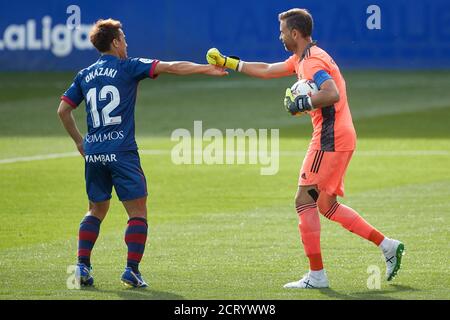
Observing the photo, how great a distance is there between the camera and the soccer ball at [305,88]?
9.34 meters

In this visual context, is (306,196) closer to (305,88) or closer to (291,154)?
(305,88)

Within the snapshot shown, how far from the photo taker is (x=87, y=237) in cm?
959

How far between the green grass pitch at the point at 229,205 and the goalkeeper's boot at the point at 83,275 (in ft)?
0.60

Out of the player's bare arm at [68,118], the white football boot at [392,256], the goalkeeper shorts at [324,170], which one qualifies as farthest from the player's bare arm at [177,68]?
the white football boot at [392,256]

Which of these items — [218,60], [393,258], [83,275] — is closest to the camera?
[83,275]

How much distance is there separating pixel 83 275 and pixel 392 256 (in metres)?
2.64

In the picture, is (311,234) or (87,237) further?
(87,237)

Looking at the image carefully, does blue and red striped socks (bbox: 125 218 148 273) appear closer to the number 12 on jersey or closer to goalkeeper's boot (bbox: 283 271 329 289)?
the number 12 on jersey

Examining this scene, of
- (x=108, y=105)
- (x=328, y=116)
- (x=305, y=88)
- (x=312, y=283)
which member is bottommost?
(x=312, y=283)

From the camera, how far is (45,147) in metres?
20.2

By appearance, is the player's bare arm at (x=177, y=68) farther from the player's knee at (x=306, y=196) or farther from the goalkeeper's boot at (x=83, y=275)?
the goalkeeper's boot at (x=83, y=275)

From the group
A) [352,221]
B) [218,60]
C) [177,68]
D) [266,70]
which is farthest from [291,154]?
[177,68]

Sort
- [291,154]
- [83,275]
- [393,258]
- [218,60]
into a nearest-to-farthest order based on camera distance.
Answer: [83,275], [393,258], [218,60], [291,154]

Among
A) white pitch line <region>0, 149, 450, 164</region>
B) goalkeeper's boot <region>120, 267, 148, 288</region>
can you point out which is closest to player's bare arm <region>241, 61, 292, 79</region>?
goalkeeper's boot <region>120, 267, 148, 288</region>
